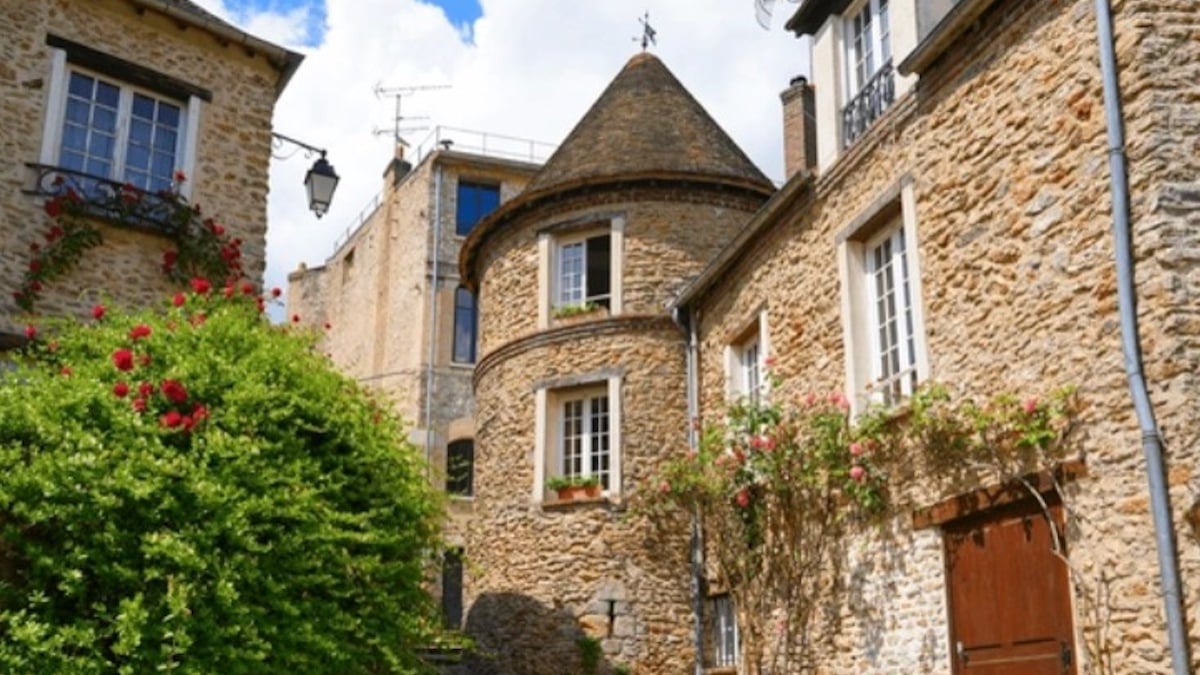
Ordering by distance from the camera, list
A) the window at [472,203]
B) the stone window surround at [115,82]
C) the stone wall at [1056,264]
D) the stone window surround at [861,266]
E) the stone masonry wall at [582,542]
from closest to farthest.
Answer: the stone wall at [1056,264] < the stone window surround at [861,266] < the stone window surround at [115,82] < the stone masonry wall at [582,542] < the window at [472,203]

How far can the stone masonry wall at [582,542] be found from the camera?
514 inches

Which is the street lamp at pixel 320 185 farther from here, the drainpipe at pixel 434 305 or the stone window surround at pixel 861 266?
the drainpipe at pixel 434 305

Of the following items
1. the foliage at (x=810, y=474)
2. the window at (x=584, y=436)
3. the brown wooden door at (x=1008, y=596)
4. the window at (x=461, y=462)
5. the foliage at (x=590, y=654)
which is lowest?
the foliage at (x=590, y=654)

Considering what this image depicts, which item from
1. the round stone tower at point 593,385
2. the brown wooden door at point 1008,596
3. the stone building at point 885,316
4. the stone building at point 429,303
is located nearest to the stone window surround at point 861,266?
the stone building at point 885,316

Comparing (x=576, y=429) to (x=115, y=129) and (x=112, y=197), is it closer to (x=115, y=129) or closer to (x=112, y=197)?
(x=112, y=197)

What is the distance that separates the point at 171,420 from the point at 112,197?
396cm

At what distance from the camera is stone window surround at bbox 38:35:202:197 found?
429 inches

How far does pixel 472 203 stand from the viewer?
26703mm

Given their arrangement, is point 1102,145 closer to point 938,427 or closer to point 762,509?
point 938,427

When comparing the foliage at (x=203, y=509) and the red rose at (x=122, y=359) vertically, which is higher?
the red rose at (x=122, y=359)

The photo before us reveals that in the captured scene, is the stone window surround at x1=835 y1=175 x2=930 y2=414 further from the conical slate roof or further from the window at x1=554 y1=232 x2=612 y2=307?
the window at x1=554 y1=232 x2=612 y2=307

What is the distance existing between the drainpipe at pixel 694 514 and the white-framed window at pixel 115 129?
227 inches

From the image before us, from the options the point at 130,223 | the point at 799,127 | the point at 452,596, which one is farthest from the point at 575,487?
the point at 452,596

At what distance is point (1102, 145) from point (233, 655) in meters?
6.13
